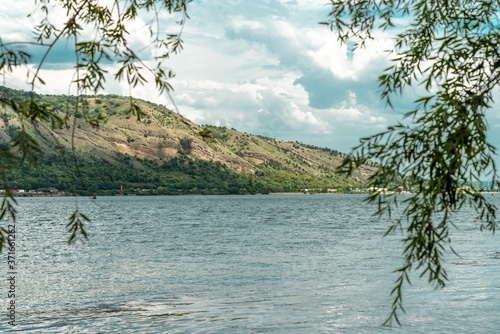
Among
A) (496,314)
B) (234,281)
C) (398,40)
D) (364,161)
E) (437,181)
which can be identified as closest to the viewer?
(437,181)

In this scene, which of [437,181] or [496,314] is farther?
[496,314]

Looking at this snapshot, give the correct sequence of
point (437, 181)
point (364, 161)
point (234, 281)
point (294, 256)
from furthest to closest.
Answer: point (294, 256), point (234, 281), point (364, 161), point (437, 181)

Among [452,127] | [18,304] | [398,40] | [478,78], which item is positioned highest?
[398,40]

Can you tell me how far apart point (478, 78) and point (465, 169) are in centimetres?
144

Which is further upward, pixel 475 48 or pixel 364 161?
pixel 475 48

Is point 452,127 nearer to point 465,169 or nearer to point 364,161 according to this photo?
point 465,169

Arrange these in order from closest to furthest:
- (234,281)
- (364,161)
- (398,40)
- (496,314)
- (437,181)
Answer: (437,181) < (364,161) < (398,40) < (496,314) < (234,281)

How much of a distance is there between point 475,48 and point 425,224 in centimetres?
250

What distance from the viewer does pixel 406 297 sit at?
27422 millimetres

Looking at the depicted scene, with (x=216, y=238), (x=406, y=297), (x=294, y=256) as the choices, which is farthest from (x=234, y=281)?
(x=216, y=238)

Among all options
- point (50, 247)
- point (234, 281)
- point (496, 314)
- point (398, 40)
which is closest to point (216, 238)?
point (50, 247)

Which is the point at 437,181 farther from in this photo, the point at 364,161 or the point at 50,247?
the point at 50,247

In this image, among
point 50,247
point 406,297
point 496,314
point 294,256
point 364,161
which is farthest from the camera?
point 50,247

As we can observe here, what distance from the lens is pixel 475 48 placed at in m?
8.54
